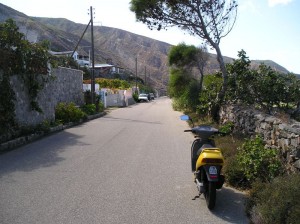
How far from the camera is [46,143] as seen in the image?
40.5 feet

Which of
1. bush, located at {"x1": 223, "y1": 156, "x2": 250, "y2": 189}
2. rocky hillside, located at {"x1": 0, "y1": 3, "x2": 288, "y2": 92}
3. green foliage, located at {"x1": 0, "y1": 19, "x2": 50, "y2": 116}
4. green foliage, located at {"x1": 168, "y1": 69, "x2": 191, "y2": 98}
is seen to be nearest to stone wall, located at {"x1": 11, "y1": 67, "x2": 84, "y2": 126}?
green foliage, located at {"x1": 0, "y1": 19, "x2": 50, "y2": 116}

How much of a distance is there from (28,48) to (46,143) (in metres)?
3.82

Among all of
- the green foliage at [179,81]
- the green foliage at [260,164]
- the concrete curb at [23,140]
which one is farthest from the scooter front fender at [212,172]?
the green foliage at [179,81]

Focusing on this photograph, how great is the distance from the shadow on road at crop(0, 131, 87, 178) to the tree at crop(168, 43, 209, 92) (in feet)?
59.3

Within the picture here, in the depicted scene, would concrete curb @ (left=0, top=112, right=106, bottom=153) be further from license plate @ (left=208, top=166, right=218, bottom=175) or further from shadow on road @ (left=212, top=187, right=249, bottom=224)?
license plate @ (left=208, top=166, right=218, bottom=175)

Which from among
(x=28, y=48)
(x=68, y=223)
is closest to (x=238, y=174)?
(x=68, y=223)

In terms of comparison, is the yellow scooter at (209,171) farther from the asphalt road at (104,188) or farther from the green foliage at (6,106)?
the green foliage at (6,106)

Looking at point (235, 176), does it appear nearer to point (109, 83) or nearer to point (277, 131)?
point (277, 131)

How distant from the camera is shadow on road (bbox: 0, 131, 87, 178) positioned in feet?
28.5

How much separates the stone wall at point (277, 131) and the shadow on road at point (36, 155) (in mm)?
5147

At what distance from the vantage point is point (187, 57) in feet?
99.1

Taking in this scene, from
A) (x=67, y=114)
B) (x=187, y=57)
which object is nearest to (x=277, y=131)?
(x=67, y=114)

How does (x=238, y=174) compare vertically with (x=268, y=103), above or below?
below

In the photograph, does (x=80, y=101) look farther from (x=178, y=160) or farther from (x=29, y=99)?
(x=178, y=160)
